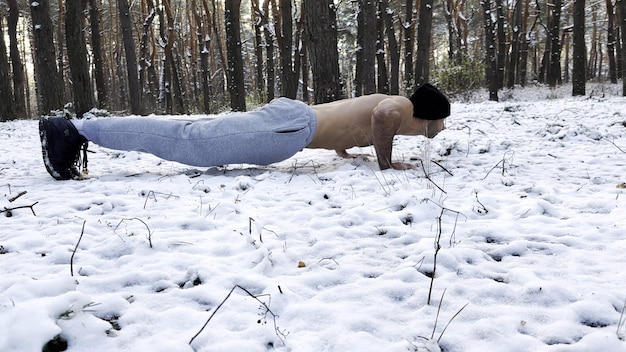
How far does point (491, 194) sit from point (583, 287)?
1275 mm

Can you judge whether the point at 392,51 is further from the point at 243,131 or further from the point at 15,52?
the point at 15,52

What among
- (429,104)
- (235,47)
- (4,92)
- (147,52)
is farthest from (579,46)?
(147,52)

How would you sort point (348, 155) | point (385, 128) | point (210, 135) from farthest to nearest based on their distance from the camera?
point (348, 155)
point (385, 128)
point (210, 135)

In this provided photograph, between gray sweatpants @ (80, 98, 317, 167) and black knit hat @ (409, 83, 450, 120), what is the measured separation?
982 mm

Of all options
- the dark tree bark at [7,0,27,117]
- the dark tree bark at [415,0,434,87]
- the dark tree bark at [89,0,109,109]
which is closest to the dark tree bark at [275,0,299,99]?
the dark tree bark at [415,0,434,87]

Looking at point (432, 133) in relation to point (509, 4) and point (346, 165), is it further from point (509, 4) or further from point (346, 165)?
point (509, 4)

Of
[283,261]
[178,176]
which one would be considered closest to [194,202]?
[178,176]

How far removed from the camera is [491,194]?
2.75 metres

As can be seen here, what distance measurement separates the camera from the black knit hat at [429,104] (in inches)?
144

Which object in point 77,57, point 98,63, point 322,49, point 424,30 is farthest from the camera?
point 424,30

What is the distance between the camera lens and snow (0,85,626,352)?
1.28 metres

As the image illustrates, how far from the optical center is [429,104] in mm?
3682

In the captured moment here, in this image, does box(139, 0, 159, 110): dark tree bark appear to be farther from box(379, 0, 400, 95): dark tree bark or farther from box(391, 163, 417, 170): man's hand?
box(391, 163, 417, 170): man's hand

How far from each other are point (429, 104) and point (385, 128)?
1.62 feet
